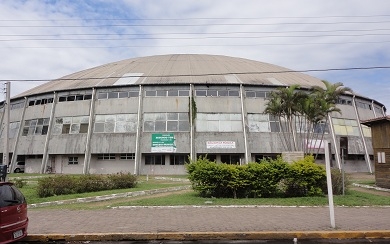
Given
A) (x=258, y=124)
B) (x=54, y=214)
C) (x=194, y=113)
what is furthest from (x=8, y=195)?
(x=258, y=124)

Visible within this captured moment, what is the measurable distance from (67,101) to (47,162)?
713cm

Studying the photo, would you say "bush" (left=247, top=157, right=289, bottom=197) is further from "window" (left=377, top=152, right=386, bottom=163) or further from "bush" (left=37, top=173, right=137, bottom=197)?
"window" (left=377, top=152, right=386, bottom=163)

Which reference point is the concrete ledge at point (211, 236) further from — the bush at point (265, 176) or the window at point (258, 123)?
the window at point (258, 123)

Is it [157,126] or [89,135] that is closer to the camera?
[157,126]

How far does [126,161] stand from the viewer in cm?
3344

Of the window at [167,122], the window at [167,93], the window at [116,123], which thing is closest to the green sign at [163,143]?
the window at [167,122]

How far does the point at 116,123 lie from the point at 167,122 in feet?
18.0

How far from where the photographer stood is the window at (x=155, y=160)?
110 feet

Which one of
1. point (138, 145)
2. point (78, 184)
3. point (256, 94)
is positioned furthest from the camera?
point (256, 94)

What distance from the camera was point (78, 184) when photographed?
1639 cm

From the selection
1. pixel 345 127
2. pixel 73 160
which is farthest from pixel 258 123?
pixel 73 160

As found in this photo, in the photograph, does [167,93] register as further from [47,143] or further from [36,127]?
[36,127]

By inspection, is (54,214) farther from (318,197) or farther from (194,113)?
(194,113)

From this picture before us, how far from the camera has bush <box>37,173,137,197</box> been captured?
1534cm
